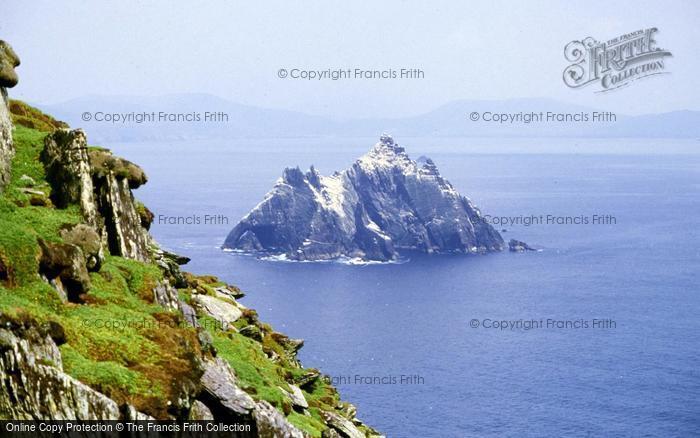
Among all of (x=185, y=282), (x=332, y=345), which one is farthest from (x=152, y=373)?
(x=332, y=345)

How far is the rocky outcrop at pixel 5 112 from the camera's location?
31.7 meters

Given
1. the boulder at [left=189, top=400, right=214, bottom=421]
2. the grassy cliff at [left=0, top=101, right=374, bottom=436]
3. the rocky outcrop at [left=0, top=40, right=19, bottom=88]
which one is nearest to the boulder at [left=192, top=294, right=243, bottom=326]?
the grassy cliff at [left=0, top=101, right=374, bottom=436]

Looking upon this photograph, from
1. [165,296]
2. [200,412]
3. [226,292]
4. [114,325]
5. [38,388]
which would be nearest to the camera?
[38,388]

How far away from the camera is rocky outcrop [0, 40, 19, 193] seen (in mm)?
31694

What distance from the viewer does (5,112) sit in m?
34.1

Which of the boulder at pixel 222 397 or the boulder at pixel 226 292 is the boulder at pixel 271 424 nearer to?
the boulder at pixel 222 397

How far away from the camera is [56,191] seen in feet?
105

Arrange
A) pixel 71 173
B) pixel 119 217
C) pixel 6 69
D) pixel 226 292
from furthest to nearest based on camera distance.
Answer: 1. pixel 226 292
2. pixel 6 69
3. pixel 119 217
4. pixel 71 173

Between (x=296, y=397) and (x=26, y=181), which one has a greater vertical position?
(x=26, y=181)

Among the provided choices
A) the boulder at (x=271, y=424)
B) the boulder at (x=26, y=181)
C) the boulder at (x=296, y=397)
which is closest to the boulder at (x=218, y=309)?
the boulder at (x=296, y=397)

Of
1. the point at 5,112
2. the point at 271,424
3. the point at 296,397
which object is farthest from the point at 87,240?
the point at 296,397

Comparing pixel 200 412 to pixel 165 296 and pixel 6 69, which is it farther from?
pixel 6 69

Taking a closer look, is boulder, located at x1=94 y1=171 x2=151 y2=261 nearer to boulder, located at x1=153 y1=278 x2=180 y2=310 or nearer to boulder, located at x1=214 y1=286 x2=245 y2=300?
boulder, located at x1=153 y1=278 x2=180 y2=310

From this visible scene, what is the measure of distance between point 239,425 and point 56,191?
12.7 metres
